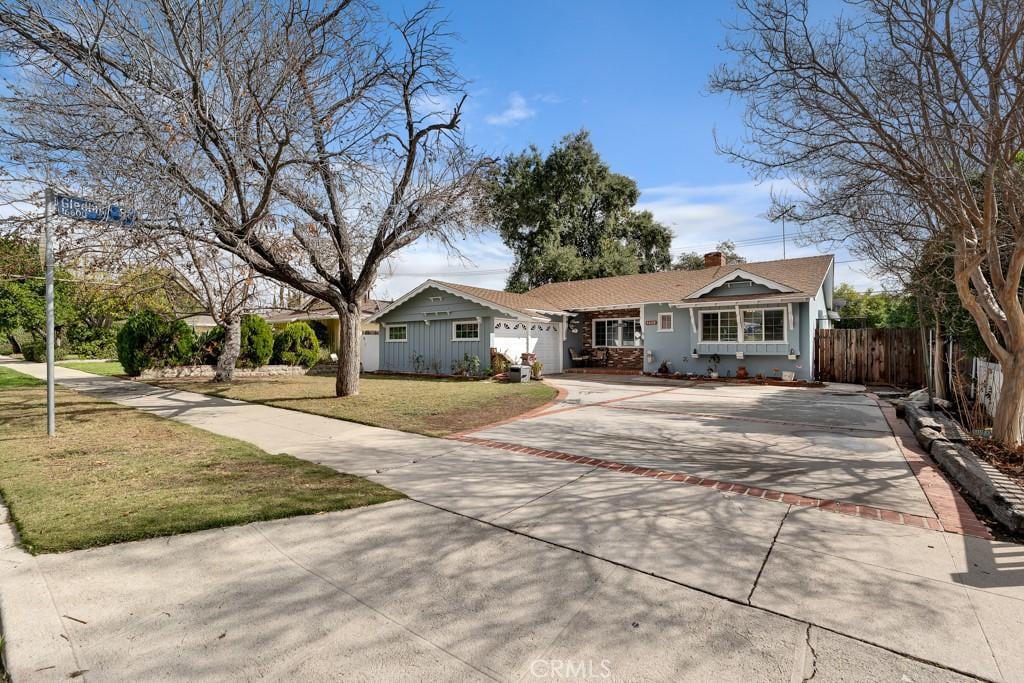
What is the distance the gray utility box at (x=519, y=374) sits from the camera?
658 inches

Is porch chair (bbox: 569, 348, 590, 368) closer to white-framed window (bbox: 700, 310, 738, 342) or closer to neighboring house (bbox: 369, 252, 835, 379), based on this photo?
neighboring house (bbox: 369, 252, 835, 379)

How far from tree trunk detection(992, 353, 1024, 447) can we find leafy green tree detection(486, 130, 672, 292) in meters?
27.5

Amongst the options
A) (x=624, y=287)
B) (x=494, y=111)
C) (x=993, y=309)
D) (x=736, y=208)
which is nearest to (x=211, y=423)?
(x=494, y=111)

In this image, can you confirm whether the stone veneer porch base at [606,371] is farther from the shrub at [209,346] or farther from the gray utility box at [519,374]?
the shrub at [209,346]

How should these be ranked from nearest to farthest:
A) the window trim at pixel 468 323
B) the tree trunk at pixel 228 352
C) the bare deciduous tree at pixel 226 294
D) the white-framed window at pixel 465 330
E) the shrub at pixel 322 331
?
1. the bare deciduous tree at pixel 226 294
2. the tree trunk at pixel 228 352
3. the window trim at pixel 468 323
4. the white-framed window at pixel 465 330
5. the shrub at pixel 322 331

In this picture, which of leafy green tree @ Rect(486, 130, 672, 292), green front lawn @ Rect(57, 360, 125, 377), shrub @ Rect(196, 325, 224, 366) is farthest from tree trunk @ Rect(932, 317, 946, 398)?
green front lawn @ Rect(57, 360, 125, 377)

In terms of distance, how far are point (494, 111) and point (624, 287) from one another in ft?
42.3

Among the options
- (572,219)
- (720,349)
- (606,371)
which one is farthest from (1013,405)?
(572,219)

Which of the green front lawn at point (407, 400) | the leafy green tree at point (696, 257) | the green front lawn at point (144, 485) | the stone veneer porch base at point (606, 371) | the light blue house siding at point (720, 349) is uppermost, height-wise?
the leafy green tree at point (696, 257)

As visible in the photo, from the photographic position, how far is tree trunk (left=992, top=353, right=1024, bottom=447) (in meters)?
5.81

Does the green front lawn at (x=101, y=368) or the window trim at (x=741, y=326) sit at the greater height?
the window trim at (x=741, y=326)

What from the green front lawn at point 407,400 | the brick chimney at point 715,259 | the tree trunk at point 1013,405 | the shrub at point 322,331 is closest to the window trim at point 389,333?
the green front lawn at point 407,400

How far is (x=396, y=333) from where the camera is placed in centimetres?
2186

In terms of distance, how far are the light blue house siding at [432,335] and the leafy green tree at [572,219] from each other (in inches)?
567
